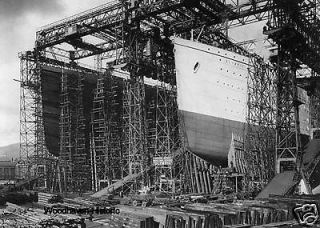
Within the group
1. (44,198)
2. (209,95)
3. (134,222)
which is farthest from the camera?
(44,198)

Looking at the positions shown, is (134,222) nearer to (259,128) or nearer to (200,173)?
(200,173)

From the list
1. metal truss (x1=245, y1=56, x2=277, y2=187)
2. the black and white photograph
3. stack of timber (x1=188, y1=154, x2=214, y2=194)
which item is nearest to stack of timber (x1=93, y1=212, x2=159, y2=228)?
the black and white photograph

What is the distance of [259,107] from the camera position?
2608 centimetres

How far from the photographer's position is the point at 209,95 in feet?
83.9

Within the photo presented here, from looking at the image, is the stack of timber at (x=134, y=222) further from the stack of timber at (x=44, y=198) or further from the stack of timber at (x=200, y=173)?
the stack of timber at (x=200, y=173)

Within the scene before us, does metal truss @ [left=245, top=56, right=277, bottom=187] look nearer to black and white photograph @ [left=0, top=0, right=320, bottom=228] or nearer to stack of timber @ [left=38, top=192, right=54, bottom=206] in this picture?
black and white photograph @ [left=0, top=0, right=320, bottom=228]

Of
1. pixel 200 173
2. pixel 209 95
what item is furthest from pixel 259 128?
pixel 200 173

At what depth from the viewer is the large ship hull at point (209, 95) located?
2548cm

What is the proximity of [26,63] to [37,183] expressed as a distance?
12287 mm

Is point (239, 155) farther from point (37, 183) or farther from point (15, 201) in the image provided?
point (37, 183)

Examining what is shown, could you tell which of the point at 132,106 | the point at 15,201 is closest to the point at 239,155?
the point at 132,106

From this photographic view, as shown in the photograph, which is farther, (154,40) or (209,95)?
(154,40)

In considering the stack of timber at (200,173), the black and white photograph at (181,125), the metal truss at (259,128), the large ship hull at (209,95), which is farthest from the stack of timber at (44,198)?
the metal truss at (259,128)

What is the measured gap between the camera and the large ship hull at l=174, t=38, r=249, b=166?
25.5 m
